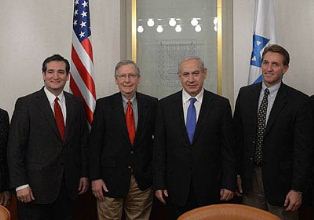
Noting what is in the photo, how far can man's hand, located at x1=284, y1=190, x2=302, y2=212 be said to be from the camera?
244 cm

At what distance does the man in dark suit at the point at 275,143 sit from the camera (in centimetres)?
243

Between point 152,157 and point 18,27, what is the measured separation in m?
2.23

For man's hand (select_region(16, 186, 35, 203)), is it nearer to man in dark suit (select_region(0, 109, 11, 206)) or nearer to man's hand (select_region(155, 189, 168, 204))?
man in dark suit (select_region(0, 109, 11, 206))

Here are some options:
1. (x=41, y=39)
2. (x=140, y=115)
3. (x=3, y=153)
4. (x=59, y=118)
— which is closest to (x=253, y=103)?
(x=140, y=115)

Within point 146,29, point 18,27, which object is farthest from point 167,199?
point 18,27

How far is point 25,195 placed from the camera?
8.32 feet

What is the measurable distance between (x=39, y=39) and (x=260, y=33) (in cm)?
224

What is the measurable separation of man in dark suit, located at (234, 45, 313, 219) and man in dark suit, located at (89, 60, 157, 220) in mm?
701

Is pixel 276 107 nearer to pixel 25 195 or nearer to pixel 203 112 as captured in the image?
pixel 203 112

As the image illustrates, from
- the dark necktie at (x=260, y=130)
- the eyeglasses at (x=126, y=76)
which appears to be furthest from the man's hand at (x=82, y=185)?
the dark necktie at (x=260, y=130)

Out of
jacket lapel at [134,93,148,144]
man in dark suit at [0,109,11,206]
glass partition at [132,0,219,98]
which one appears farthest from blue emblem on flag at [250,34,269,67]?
man in dark suit at [0,109,11,206]

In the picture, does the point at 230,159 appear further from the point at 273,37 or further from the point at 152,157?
the point at 273,37

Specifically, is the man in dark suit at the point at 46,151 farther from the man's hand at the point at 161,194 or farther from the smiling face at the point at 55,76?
the man's hand at the point at 161,194

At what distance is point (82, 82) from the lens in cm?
339
